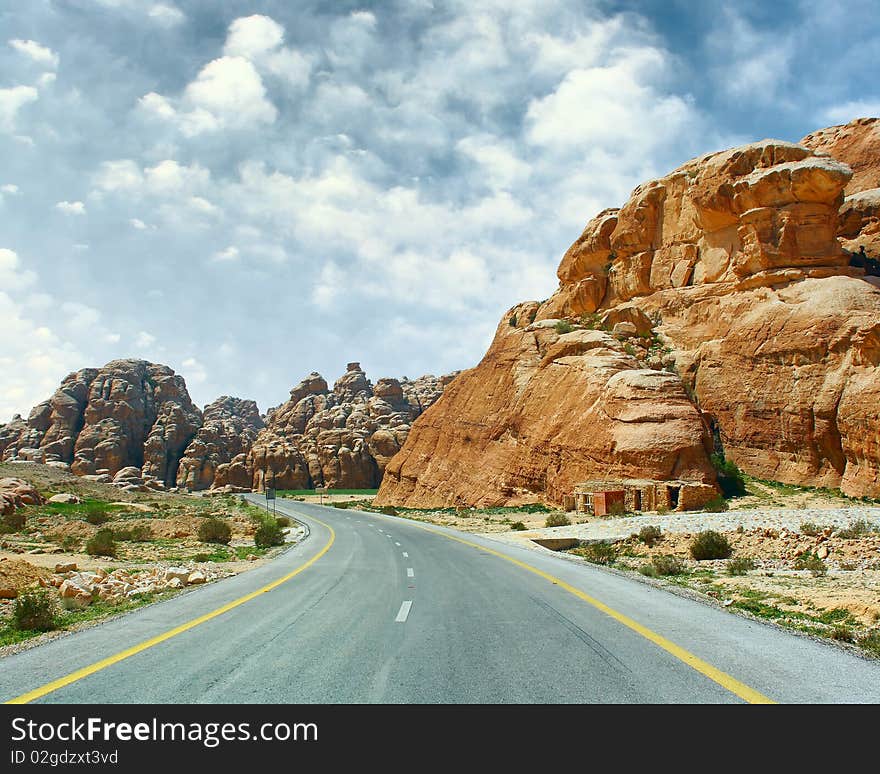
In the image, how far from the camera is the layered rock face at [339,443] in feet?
357

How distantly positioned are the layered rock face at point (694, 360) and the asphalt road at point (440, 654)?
111ft

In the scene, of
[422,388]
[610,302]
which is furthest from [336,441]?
[610,302]

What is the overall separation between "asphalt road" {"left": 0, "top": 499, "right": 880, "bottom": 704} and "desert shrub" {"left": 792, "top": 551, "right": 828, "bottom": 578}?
210 inches

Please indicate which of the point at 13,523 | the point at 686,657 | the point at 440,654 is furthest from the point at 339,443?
the point at 686,657

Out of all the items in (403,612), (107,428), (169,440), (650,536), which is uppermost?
(107,428)

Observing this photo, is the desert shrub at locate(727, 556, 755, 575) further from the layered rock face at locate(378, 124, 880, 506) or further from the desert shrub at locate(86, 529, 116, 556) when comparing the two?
the layered rock face at locate(378, 124, 880, 506)

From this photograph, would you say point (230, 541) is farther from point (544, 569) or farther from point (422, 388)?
point (422, 388)

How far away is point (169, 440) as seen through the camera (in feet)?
377

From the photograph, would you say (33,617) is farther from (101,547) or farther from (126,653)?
(101,547)

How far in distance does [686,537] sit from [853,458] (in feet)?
80.3

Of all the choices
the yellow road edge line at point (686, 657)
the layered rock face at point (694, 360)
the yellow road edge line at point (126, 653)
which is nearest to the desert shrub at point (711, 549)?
the yellow road edge line at point (686, 657)

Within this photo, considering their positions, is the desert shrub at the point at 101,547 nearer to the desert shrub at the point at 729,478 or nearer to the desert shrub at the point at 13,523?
the desert shrub at the point at 13,523

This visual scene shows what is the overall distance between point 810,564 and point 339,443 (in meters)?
100
